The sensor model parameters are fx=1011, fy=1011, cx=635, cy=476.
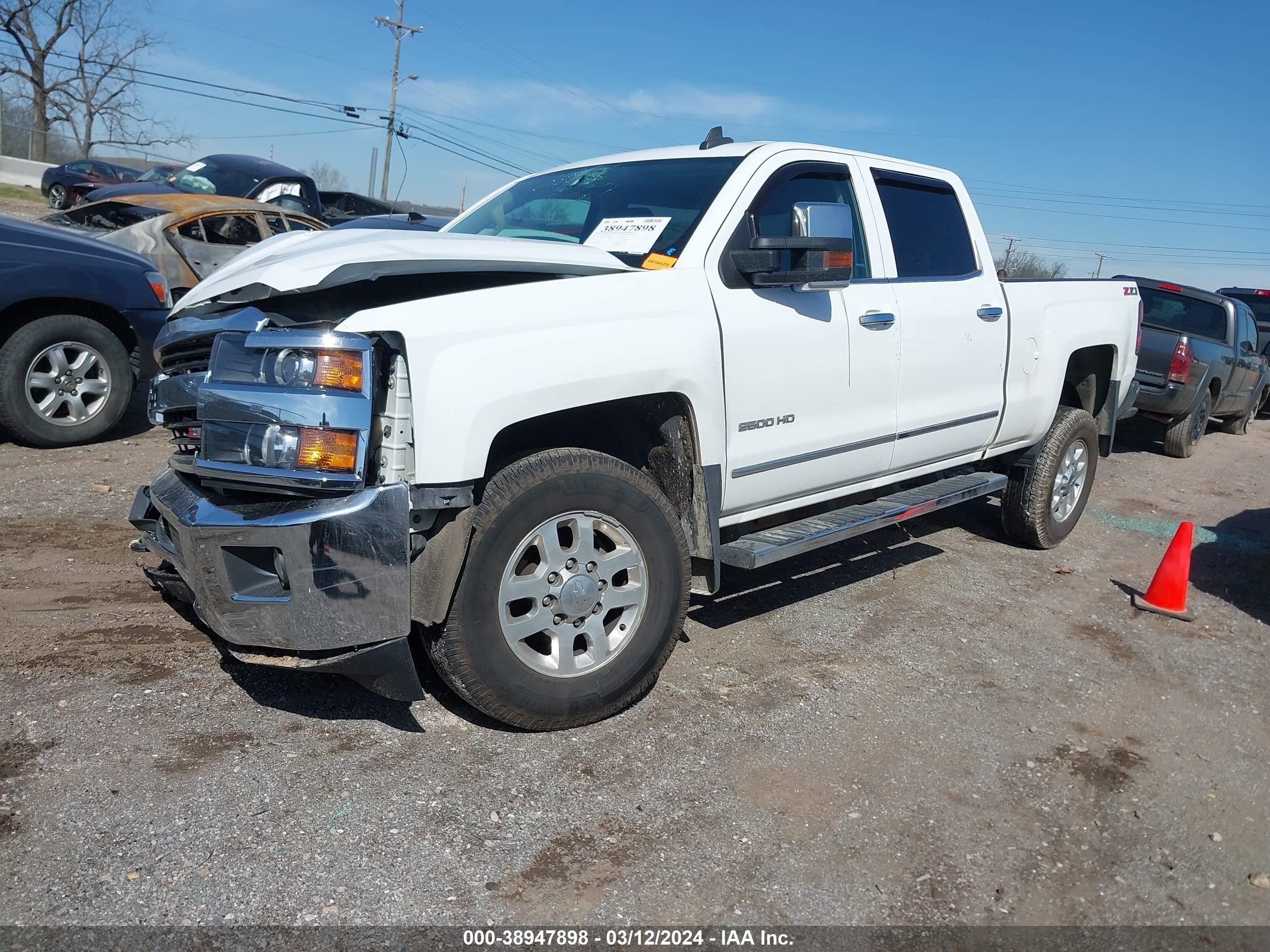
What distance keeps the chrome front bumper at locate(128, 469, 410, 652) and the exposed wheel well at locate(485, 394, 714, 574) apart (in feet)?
2.48

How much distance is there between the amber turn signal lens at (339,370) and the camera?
2924 millimetres

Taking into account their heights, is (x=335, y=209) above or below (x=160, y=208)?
above

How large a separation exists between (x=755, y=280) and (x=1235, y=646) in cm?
332

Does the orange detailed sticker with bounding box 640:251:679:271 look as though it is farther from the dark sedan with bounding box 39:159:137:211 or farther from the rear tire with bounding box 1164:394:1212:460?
the dark sedan with bounding box 39:159:137:211

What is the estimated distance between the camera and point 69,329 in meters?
6.32

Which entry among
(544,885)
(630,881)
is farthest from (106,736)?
(630,881)

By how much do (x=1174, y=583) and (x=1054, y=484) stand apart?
100cm

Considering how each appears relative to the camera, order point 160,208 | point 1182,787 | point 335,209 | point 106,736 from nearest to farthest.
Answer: point 106,736
point 1182,787
point 160,208
point 335,209

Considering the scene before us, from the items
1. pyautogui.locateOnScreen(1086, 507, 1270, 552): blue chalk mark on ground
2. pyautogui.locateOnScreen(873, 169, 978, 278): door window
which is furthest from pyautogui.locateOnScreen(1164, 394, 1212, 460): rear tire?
pyautogui.locateOnScreen(873, 169, 978, 278): door window

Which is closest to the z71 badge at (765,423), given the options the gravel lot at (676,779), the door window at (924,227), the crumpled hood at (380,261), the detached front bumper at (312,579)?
the crumpled hood at (380,261)

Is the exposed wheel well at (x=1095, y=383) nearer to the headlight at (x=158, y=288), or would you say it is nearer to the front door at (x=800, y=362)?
the front door at (x=800, y=362)

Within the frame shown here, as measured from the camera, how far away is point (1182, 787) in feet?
11.9

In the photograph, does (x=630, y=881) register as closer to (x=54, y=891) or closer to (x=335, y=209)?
(x=54, y=891)

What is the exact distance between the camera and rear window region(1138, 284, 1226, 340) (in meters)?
11.6
